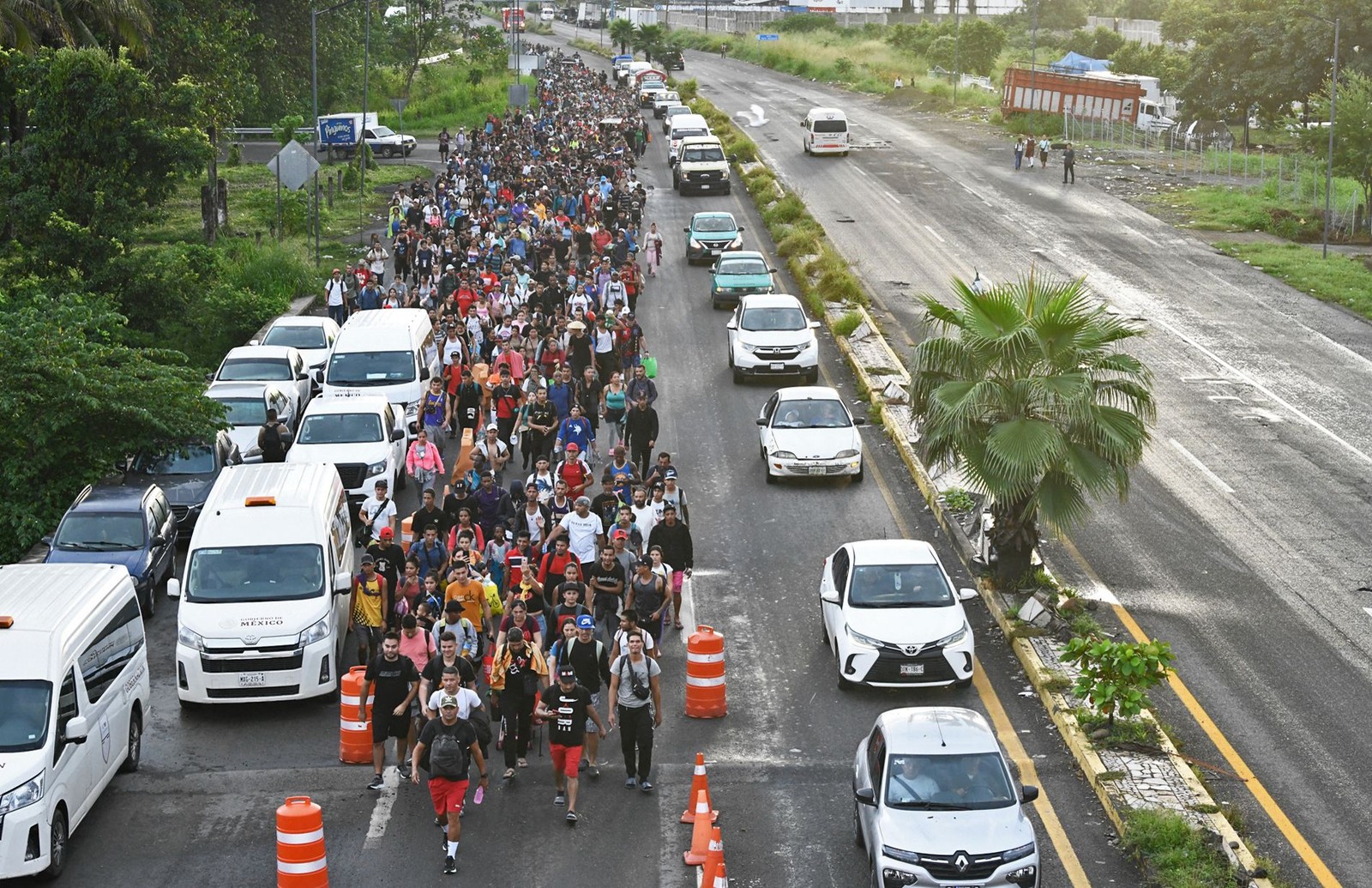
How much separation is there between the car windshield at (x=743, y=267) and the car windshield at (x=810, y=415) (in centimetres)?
1300

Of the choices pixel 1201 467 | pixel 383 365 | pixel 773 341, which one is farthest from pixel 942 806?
pixel 773 341

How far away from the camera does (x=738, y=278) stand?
123 ft

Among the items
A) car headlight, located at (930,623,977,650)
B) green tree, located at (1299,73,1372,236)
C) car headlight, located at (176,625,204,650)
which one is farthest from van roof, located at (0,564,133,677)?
green tree, located at (1299,73,1372,236)

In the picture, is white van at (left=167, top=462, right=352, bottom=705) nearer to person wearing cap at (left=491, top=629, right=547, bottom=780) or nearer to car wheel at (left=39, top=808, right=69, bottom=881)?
person wearing cap at (left=491, top=629, right=547, bottom=780)

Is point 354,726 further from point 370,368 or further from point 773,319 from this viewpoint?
point 773,319

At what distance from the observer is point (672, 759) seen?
50.4ft

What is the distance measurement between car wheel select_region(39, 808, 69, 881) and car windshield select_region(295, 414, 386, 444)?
1085 centimetres

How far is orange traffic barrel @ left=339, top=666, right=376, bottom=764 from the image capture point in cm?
Result: 1513

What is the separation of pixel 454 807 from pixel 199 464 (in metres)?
11.3

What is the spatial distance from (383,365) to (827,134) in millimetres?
41197

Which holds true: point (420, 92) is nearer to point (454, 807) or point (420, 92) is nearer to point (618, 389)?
point (618, 389)

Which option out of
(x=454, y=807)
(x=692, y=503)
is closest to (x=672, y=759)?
(x=454, y=807)

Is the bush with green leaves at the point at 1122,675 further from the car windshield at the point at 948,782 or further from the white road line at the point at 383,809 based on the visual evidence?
the white road line at the point at 383,809

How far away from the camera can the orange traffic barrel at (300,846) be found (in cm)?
1208
